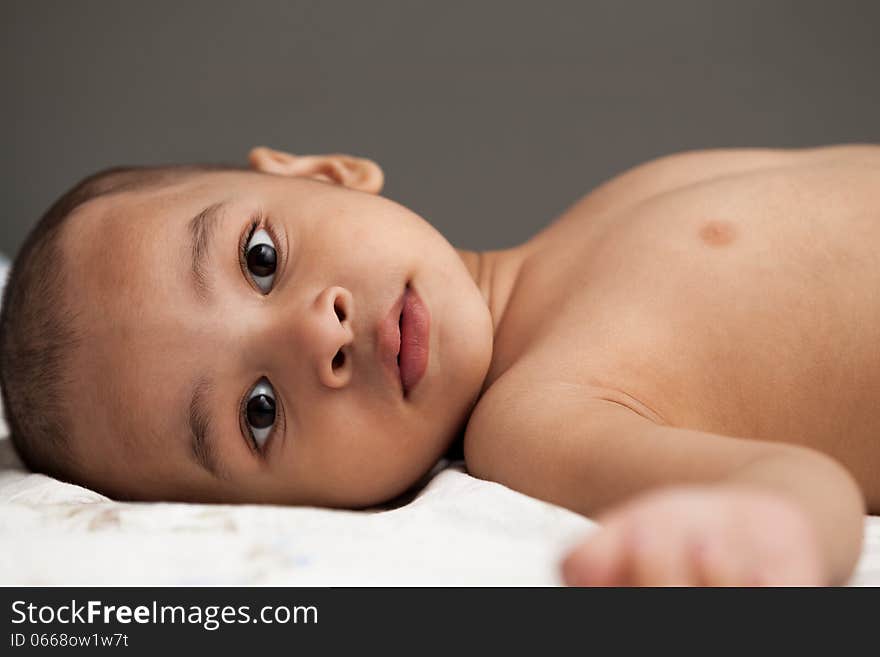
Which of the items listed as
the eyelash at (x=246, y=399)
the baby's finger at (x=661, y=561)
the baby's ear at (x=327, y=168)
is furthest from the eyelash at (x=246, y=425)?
the baby's finger at (x=661, y=561)

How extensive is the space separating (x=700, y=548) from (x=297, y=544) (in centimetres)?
31

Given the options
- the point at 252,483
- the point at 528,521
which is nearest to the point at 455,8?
the point at 252,483

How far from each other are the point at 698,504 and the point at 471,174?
1.88m

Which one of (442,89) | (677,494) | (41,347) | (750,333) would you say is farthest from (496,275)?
(442,89)

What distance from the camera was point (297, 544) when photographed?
673 millimetres

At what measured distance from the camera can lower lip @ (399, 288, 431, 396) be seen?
3.25 ft

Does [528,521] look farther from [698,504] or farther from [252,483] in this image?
[252,483]

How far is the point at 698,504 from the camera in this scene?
0.50m

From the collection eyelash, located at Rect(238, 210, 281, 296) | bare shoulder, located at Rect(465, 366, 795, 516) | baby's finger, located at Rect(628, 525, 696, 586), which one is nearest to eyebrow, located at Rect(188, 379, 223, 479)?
eyelash, located at Rect(238, 210, 281, 296)

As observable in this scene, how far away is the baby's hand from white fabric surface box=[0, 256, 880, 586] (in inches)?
4.9

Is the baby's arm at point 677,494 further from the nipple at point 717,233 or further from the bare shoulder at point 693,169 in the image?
the bare shoulder at point 693,169

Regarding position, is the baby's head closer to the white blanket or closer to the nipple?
the white blanket

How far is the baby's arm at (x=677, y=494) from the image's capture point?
1.59 feet
